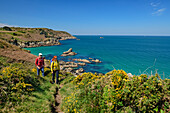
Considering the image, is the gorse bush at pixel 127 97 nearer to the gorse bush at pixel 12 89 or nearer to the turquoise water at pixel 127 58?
the turquoise water at pixel 127 58

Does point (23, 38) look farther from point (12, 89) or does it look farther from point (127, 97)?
point (127, 97)

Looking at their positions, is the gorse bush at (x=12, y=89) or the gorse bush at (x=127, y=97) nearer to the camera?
the gorse bush at (x=127, y=97)

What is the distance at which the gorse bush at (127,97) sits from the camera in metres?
4.59

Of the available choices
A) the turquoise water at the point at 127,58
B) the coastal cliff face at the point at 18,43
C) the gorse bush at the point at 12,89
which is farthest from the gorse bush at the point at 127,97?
the coastal cliff face at the point at 18,43

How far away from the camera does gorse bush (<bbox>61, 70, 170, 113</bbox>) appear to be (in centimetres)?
459

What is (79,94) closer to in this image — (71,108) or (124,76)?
(71,108)

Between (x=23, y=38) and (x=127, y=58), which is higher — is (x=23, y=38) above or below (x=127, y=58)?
above

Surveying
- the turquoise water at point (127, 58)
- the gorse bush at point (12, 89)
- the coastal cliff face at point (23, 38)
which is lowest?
the turquoise water at point (127, 58)

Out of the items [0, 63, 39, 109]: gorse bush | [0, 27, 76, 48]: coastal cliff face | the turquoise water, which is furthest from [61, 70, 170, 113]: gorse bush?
[0, 27, 76, 48]: coastal cliff face

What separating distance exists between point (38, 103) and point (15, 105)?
1.46m

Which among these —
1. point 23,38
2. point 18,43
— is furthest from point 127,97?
point 23,38

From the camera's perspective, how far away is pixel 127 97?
210 inches

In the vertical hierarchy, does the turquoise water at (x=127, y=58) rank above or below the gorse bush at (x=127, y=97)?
A: below

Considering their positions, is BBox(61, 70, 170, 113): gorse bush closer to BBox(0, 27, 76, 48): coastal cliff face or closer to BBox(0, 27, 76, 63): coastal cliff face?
BBox(0, 27, 76, 63): coastal cliff face
